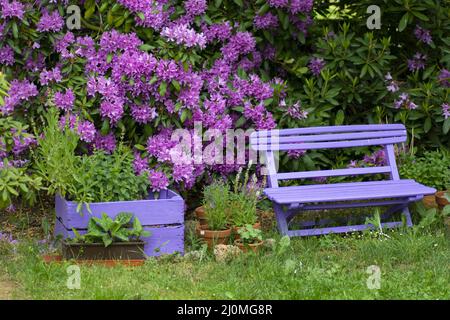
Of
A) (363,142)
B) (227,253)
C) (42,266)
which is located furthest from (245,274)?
(363,142)

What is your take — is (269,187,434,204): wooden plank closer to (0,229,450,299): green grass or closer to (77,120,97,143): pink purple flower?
(0,229,450,299): green grass

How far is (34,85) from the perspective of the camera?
20.2ft

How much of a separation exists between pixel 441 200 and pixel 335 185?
822 mm

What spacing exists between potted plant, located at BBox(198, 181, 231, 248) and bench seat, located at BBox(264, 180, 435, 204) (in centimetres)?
33

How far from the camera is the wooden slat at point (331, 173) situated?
6152 mm

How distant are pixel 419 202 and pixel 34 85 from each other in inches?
118

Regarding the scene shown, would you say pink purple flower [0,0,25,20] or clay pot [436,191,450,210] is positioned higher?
pink purple flower [0,0,25,20]

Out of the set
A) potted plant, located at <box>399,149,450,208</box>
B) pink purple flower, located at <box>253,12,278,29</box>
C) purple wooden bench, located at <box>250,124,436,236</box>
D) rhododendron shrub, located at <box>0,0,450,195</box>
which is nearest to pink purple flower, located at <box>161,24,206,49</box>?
rhododendron shrub, located at <box>0,0,450,195</box>

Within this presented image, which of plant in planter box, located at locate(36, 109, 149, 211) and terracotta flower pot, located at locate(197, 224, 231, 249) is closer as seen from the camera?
plant in planter box, located at locate(36, 109, 149, 211)

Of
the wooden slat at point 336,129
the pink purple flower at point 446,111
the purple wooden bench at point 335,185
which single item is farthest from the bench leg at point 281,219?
the pink purple flower at point 446,111

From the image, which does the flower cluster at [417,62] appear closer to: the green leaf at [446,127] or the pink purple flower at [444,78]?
the pink purple flower at [444,78]

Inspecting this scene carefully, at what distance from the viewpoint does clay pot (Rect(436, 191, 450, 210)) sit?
6265 millimetres
